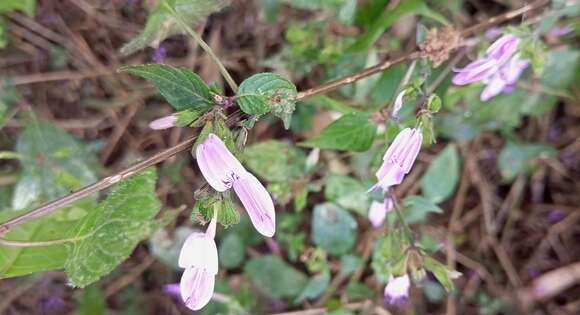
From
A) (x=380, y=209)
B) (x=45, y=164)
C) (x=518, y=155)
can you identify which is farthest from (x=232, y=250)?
(x=518, y=155)

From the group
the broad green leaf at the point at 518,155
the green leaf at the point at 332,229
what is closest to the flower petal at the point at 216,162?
the green leaf at the point at 332,229

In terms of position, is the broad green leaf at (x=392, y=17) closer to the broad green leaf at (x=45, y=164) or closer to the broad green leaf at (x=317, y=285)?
the broad green leaf at (x=317, y=285)

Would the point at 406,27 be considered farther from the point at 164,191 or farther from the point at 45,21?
the point at 45,21

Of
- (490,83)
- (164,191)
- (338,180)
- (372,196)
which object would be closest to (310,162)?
(338,180)

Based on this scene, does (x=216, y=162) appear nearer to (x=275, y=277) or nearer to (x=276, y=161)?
(x=276, y=161)

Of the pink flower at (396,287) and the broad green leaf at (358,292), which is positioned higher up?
the broad green leaf at (358,292)

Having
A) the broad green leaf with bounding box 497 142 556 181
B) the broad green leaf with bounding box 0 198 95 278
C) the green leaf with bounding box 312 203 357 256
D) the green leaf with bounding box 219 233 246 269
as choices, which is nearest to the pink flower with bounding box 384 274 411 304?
the green leaf with bounding box 312 203 357 256
